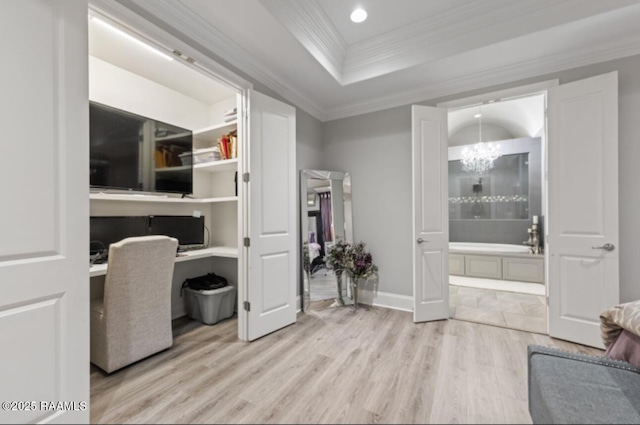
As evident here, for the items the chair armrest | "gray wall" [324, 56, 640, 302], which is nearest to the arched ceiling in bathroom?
"gray wall" [324, 56, 640, 302]

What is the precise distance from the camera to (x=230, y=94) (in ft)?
10.9

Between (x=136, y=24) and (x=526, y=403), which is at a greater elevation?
(x=136, y=24)

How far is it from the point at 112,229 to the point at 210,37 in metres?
1.89

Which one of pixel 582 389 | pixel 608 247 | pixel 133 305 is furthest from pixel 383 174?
pixel 133 305

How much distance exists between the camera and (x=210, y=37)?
2203mm

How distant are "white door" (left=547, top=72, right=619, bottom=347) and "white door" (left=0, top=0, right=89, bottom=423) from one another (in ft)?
11.7

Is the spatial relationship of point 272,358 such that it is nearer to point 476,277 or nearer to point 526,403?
point 526,403

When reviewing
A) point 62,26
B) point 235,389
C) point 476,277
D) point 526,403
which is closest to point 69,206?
point 62,26

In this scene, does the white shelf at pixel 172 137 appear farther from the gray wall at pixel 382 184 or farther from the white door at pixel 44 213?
the gray wall at pixel 382 184

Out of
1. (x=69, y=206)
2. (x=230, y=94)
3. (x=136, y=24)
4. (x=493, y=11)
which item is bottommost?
(x=69, y=206)

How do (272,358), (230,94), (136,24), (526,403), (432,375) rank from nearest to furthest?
(526,403) < (136,24) < (432,375) < (272,358) < (230,94)

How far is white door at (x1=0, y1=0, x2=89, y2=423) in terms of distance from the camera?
118 cm

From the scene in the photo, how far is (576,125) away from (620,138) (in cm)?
35

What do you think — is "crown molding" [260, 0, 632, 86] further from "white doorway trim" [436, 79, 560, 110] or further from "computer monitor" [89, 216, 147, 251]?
"computer monitor" [89, 216, 147, 251]
